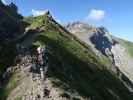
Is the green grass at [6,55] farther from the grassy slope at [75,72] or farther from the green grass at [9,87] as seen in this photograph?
the grassy slope at [75,72]

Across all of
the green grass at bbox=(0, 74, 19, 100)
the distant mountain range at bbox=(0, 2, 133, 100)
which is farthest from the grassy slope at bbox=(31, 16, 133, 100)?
the green grass at bbox=(0, 74, 19, 100)

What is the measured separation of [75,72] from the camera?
360 feet

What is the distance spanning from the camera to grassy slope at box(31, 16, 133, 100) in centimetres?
9131

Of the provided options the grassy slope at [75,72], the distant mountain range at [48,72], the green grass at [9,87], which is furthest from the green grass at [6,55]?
the grassy slope at [75,72]

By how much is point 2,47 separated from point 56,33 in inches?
1737

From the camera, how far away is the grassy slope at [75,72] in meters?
91.3

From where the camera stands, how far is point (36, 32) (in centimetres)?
14225

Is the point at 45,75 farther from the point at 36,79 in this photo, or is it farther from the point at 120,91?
the point at 120,91

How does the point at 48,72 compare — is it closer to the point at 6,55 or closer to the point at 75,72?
the point at 6,55

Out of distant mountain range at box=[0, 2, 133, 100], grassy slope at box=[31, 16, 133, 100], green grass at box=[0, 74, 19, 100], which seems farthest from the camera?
grassy slope at box=[31, 16, 133, 100]

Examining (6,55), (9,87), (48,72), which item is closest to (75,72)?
(6,55)

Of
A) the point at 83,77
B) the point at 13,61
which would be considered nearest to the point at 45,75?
the point at 13,61

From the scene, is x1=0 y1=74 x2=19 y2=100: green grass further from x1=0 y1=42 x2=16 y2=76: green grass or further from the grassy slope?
the grassy slope

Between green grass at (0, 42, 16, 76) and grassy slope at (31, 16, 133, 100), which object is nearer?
grassy slope at (31, 16, 133, 100)
